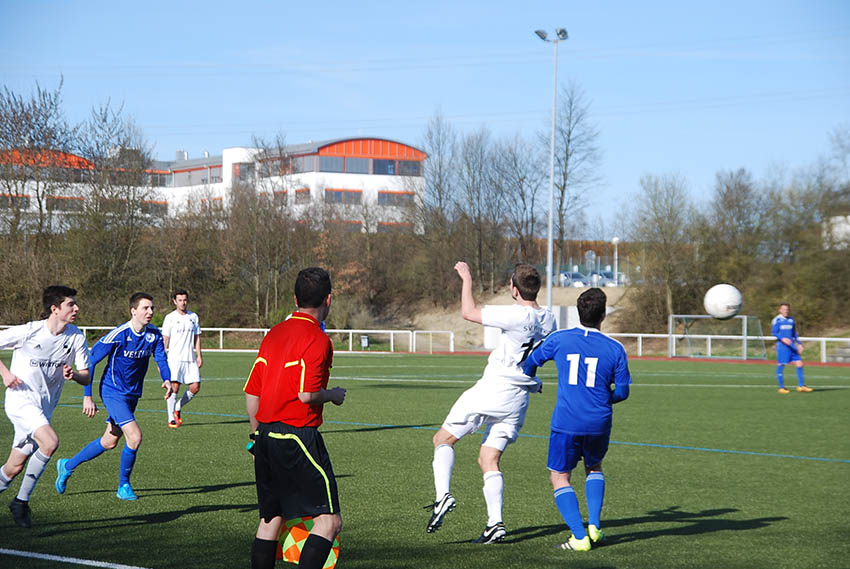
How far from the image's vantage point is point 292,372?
15.4 feet

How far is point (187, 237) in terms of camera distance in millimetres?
50250

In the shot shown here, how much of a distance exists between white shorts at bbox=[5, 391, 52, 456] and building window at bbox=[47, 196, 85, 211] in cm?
3720

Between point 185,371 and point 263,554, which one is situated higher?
point 263,554

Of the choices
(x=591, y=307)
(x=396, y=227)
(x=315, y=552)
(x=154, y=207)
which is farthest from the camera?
(x=396, y=227)

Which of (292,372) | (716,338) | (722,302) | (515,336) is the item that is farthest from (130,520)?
(716,338)

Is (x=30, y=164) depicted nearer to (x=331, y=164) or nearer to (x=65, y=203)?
(x=65, y=203)

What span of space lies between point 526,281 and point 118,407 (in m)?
4.07

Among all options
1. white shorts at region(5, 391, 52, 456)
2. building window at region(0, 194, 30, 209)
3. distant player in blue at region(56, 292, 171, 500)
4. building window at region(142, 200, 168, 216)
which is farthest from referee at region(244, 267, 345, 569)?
building window at region(142, 200, 168, 216)

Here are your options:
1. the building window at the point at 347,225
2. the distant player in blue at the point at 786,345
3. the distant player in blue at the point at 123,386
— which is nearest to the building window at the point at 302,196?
the building window at the point at 347,225

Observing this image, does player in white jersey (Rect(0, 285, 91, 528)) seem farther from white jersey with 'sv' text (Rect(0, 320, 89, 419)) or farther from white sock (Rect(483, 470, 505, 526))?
white sock (Rect(483, 470, 505, 526))

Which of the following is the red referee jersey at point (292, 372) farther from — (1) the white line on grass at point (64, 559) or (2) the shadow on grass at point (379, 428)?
(2) the shadow on grass at point (379, 428)

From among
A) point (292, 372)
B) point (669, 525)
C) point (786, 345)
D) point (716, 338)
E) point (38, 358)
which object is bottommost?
point (716, 338)

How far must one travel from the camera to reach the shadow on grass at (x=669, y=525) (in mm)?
7098

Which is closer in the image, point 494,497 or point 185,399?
point 494,497
